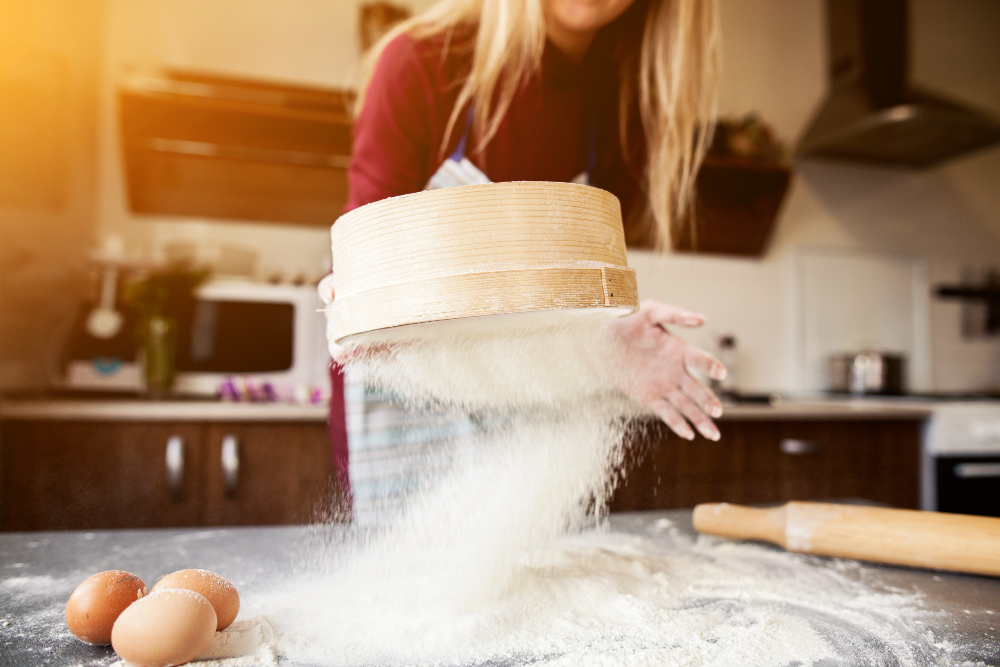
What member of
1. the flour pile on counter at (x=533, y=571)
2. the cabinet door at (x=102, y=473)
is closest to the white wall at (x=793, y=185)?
the cabinet door at (x=102, y=473)

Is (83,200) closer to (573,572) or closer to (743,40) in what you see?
(573,572)

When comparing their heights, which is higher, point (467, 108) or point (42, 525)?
point (467, 108)

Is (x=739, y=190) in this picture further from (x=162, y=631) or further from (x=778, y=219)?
(x=162, y=631)

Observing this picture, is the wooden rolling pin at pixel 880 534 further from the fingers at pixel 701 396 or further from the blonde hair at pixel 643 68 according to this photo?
the blonde hair at pixel 643 68

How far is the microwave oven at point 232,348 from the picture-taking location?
5.50 feet

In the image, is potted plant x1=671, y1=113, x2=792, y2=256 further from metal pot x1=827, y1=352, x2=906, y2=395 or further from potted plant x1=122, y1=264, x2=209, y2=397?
potted plant x1=122, y1=264, x2=209, y2=397

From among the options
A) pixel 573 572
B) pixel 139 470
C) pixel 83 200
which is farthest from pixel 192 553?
pixel 83 200

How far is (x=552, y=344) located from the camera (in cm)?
62

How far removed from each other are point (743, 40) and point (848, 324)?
1.16 m

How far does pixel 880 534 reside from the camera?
72cm

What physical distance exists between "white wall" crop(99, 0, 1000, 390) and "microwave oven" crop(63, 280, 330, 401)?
34 cm

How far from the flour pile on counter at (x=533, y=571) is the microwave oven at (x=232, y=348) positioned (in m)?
1.03

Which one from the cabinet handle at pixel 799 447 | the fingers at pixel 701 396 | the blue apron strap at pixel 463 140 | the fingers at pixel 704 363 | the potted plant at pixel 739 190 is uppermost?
the potted plant at pixel 739 190

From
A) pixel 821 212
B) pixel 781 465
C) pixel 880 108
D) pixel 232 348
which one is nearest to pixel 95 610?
pixel 232 348
